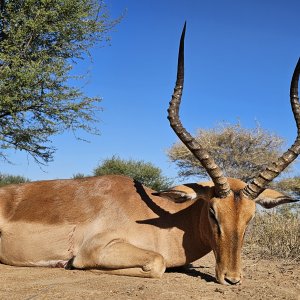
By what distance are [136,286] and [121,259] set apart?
26.2 inches

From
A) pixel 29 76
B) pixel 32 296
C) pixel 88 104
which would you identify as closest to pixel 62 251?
pixel 32 296

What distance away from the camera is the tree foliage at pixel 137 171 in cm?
2516

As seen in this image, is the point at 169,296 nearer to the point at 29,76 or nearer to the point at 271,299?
the point at 271,299

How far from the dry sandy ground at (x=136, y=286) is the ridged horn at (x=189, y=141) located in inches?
37.8

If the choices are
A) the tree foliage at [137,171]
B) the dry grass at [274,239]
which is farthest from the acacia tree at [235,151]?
the dry grass at [274,239]

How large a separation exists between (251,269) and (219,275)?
5.12ft

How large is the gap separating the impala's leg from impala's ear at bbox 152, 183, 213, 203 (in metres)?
Result: 0.65

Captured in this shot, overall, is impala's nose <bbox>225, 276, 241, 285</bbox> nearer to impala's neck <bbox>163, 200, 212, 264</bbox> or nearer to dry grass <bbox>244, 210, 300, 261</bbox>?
impala's neck <bbox>163, 200, 212, 264</bbox>

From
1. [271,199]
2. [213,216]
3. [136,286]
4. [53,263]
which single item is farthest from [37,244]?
[271,199]

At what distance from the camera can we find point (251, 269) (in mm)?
6211

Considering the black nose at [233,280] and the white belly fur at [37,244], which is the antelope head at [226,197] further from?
the white belly fur at [37,244]

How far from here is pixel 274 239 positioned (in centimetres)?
817

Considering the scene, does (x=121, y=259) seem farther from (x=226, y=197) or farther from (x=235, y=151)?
(x=235, y=151)

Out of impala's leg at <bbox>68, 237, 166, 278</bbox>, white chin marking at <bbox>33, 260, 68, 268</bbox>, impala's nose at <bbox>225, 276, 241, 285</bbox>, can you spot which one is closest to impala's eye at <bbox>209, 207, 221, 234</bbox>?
impala's nose at <bbox>225, 276, 241, 285</bbox>
